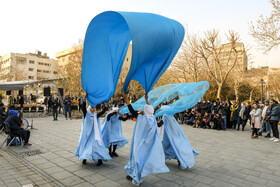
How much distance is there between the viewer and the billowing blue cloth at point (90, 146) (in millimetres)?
4867

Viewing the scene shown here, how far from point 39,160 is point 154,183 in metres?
3.43

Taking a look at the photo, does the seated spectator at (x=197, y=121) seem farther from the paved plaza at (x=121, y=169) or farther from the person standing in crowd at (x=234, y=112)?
the paved plaza at (x=121, y=169)

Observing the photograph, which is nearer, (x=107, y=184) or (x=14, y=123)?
(x=107, y=184)

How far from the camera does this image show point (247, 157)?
19.9 ft

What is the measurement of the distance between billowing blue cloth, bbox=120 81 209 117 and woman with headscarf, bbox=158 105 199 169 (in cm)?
21

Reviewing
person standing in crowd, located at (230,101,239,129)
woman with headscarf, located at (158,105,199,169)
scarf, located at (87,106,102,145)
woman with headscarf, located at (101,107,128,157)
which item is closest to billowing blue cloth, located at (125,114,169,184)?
woman with headscarf, located at (158,105,199,169)

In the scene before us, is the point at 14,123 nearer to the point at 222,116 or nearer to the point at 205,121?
the point at 205,121

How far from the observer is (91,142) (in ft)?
16.3

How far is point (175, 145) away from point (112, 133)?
194cm

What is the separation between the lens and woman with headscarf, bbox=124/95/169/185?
3.92 m

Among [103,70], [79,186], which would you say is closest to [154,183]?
[79,186]

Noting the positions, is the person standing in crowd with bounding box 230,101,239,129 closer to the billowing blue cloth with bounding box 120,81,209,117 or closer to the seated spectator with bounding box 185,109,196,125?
the seated spectator with bounding box 185,109,196,125

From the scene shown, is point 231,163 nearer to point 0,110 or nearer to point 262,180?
point 262,180

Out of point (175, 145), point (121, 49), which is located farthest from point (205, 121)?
point (121, 49)
